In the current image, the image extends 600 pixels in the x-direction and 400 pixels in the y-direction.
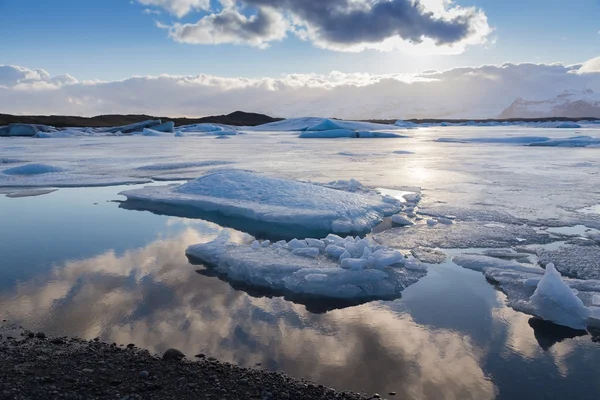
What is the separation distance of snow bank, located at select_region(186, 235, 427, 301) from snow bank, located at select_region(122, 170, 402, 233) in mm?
957

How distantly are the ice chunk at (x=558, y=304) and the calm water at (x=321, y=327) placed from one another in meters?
0.17

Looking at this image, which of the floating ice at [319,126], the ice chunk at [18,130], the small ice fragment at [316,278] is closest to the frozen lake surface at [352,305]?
the small ice fragment at [316,278]

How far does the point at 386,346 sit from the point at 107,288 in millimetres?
2282

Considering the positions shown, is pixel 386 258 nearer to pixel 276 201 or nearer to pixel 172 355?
pixel 172 355

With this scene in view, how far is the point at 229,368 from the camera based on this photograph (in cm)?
240

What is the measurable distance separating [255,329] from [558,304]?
7.07 ft

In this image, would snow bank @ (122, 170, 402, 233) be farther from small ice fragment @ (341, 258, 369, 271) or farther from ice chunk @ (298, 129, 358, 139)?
ice chunk @ (298, 129, 358, 139)

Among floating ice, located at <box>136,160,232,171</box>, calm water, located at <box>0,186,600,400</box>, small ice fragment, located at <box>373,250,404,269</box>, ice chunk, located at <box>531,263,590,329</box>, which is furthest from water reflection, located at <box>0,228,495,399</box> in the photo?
floating ice, located at <box>136,160,232,171</box>

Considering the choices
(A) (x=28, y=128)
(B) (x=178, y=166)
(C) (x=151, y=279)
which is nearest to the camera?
(C) (x=151, y=279)

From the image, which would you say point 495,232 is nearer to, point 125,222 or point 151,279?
point 151,279

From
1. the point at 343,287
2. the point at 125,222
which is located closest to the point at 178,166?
the point at 125,222

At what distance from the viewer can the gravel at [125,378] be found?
2.09 metres

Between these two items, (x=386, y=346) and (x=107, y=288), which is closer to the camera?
(x=386, y=346)

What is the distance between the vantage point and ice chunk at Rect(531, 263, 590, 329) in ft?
10.0
